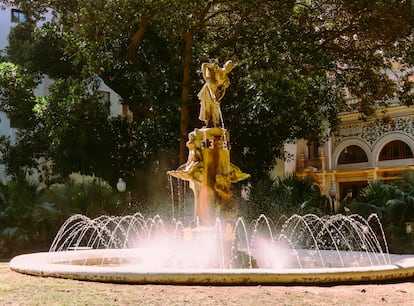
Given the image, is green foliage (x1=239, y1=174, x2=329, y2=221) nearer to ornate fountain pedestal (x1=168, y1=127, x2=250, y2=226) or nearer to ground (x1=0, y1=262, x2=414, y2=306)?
ornate fountain pedestal (x1=168, y1=127, x2=250, y2=226)

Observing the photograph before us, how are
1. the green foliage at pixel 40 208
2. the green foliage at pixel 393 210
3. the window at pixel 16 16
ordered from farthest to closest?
the window at pixel 16 16 < the green foliage at pixel 393 210 < the green foliage at pixel 40 208

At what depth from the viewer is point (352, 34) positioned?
19156 mm

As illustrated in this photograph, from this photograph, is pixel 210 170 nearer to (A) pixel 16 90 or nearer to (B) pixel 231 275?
(B) pixel 231 275

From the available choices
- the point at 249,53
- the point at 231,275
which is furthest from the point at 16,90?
the point at 231,275

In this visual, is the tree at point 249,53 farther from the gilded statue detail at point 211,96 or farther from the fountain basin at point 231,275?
the fountain basin at point 231,275

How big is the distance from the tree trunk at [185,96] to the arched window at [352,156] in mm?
A: 19461

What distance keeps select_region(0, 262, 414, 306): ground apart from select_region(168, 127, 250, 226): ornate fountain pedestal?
2816mm

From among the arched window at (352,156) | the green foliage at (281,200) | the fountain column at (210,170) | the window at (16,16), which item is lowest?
the green foliage at (281,200)

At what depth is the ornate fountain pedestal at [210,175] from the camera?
9812 mm

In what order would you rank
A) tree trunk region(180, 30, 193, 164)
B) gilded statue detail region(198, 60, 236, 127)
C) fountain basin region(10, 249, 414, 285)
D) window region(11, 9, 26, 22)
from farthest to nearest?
window region(11, 9, 26, 22), tree trunk region(180, 30, 193, 164), gilded statue detail region(198, 60, 236, 127), fountain basin region(10, 249, 414, 285)

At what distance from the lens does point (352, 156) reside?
34781mm

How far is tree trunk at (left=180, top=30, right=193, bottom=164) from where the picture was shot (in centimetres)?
1700

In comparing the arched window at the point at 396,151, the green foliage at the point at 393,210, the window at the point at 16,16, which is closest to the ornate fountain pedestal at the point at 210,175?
the green foliage at the point at 393,210

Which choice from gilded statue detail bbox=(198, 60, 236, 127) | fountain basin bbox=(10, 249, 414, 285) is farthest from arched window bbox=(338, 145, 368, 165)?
fountain basin bbox=(10, 249, 414, 285)
